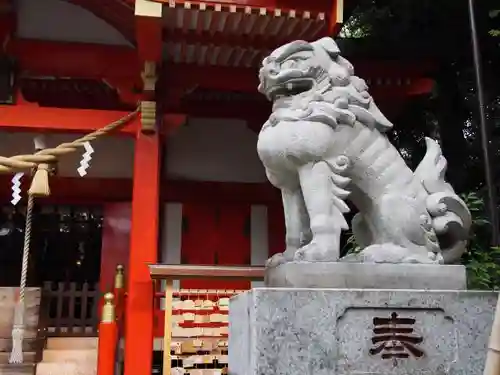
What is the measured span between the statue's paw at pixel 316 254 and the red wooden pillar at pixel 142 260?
3.25 metres

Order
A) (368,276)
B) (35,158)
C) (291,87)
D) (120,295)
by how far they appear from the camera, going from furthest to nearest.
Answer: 1. (120,295)
2. (35,158)
3. (291,87)
4. (368,276)

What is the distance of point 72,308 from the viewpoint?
7961 millimetres

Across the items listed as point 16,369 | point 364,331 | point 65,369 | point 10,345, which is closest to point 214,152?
point 65,369

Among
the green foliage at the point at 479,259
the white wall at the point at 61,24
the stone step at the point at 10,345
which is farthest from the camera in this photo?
the white wall at the point at 61,24

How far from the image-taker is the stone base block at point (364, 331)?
2.83 meters

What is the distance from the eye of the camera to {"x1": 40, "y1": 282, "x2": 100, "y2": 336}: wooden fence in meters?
7.75

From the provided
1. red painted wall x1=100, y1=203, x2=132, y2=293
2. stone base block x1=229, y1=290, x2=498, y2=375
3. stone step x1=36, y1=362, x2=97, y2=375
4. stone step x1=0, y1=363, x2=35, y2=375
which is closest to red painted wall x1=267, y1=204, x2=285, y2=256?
red painted wall x1=100, y1=203, x2=132, y2=293

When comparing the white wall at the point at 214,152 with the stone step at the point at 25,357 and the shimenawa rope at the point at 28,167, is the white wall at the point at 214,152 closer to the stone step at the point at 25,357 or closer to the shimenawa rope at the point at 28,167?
the shimenawa rope at the point at 28,167

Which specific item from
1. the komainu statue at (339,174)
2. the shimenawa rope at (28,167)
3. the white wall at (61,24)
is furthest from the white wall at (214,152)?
the komainu statue at (339,174)

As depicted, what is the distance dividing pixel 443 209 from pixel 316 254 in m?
0.76

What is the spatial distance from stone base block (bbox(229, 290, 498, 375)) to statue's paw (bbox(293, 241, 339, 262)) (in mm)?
184

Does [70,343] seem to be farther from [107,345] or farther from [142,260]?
[142,260]

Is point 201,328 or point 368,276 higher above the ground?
point 368,276

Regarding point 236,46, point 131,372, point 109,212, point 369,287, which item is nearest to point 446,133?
point 236,46
